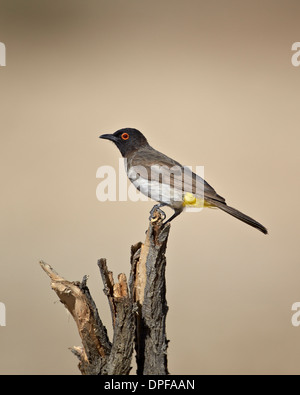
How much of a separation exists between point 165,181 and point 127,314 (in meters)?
1.21

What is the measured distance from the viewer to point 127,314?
327cm

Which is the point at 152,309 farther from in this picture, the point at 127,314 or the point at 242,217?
the point at 242,217

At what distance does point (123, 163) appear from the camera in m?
4.63

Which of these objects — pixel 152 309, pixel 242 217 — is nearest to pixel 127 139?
pixel 242 217

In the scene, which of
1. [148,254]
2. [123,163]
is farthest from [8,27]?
[148,254]

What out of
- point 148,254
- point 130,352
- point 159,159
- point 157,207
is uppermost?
point 159,159

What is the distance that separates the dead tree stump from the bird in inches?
16.2

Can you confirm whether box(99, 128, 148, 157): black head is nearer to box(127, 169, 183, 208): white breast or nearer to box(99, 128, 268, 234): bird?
box(99, 128, 268, 234): bird

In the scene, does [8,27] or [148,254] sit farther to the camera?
[8,27]

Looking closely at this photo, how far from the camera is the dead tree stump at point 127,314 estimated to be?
130 inches

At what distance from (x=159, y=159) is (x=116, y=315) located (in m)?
1.41

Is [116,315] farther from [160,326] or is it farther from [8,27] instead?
[8,27]

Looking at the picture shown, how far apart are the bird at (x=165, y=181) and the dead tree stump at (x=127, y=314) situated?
412 millimetres

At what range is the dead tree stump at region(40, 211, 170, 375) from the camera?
3.29 metres
